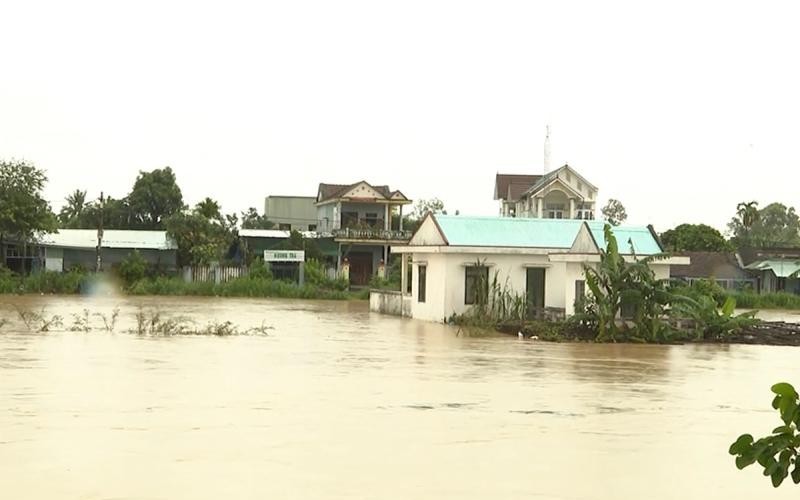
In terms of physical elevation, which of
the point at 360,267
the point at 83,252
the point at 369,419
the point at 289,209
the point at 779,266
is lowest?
the point at 369,419

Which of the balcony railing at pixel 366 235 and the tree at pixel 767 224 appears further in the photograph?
the tree at pixel 767 224

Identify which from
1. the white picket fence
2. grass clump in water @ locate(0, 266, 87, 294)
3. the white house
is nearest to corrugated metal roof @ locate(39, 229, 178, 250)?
the white picket fence

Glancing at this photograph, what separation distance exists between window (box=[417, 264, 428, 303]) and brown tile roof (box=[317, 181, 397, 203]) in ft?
64.2

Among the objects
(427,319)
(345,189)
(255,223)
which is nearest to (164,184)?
(255,223)

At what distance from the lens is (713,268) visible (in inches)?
2046

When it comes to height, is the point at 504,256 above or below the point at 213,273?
above

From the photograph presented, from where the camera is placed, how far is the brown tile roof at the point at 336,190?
2041 inches

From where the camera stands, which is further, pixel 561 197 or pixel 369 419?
pixel 561 197

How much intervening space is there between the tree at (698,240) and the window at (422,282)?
104 feet

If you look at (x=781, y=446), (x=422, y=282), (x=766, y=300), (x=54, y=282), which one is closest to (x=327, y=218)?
(x=54, y=282)

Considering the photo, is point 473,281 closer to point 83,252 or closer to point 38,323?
point 38,323

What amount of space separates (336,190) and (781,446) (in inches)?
2038

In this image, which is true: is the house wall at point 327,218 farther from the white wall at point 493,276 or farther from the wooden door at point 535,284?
the wooden door at point 535,284

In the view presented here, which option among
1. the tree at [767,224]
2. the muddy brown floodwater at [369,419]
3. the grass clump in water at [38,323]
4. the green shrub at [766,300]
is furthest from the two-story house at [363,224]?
the tree at [767,224]
